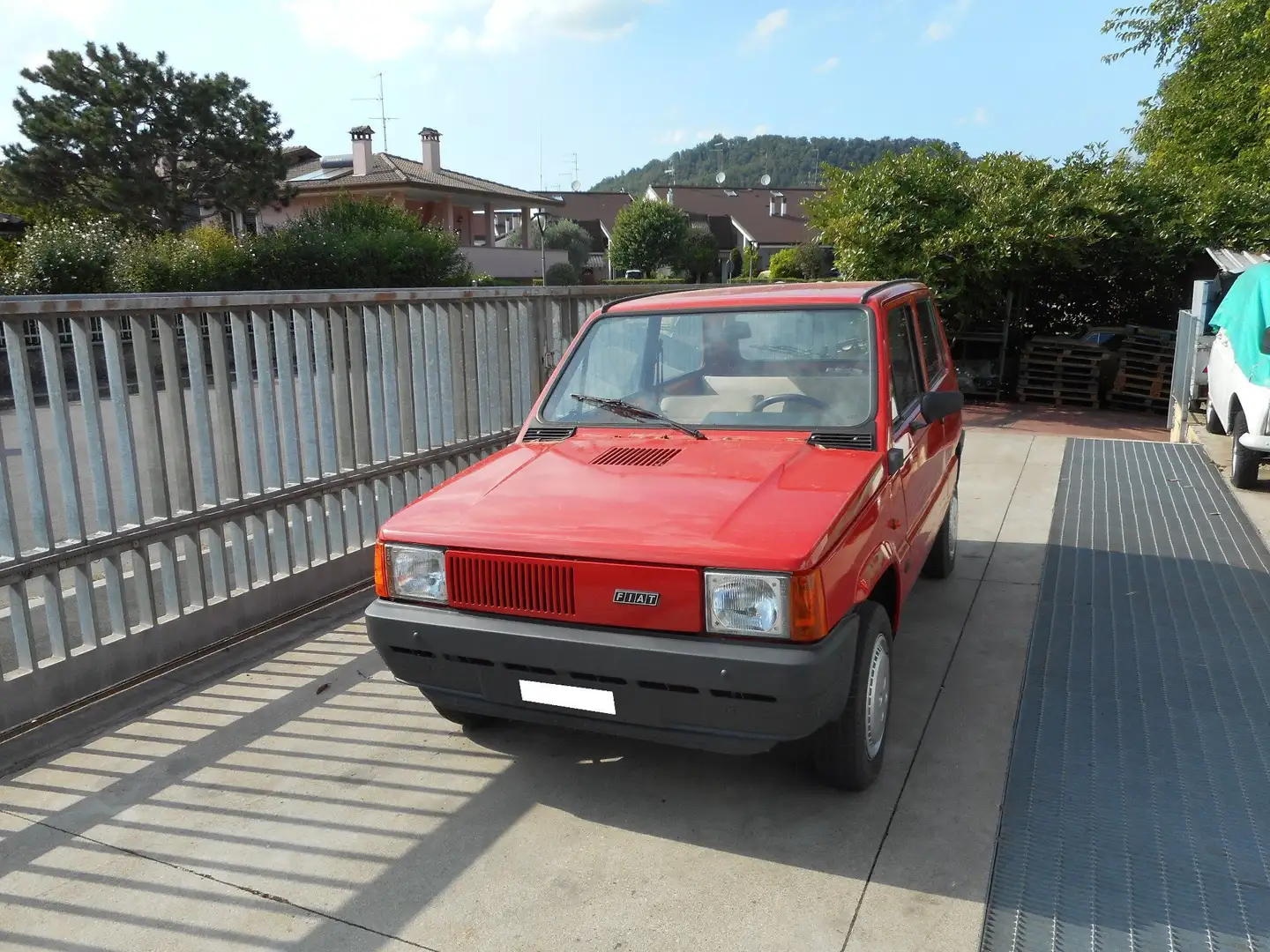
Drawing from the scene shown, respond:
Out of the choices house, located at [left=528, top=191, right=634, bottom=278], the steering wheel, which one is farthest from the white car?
house, located at [left=528, top=191, right=634, bottom=278]

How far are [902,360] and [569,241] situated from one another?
188ft

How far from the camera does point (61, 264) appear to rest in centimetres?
2009

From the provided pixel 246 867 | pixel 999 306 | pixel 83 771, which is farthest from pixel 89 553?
pixel 999 306

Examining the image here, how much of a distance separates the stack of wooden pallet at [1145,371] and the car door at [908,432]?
1143 centimetres

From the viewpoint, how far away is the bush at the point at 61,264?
64.3ft

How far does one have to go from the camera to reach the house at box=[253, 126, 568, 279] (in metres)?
42.6

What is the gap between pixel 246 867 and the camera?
10.2ft

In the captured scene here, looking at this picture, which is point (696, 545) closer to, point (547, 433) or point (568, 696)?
point (568, 696)

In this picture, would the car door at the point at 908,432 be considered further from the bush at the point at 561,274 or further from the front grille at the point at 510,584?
the bush at the point at 561,274

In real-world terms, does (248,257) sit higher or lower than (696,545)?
higher

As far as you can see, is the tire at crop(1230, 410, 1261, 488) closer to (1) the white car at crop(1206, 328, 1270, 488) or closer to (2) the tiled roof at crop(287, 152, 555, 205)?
(1) the white car at crop(1206, 328, 1270, 488)

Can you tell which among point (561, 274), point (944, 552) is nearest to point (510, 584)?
point (944, 552)

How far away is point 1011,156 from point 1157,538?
10.3 m

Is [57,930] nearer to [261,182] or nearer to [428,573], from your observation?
[428,573]
